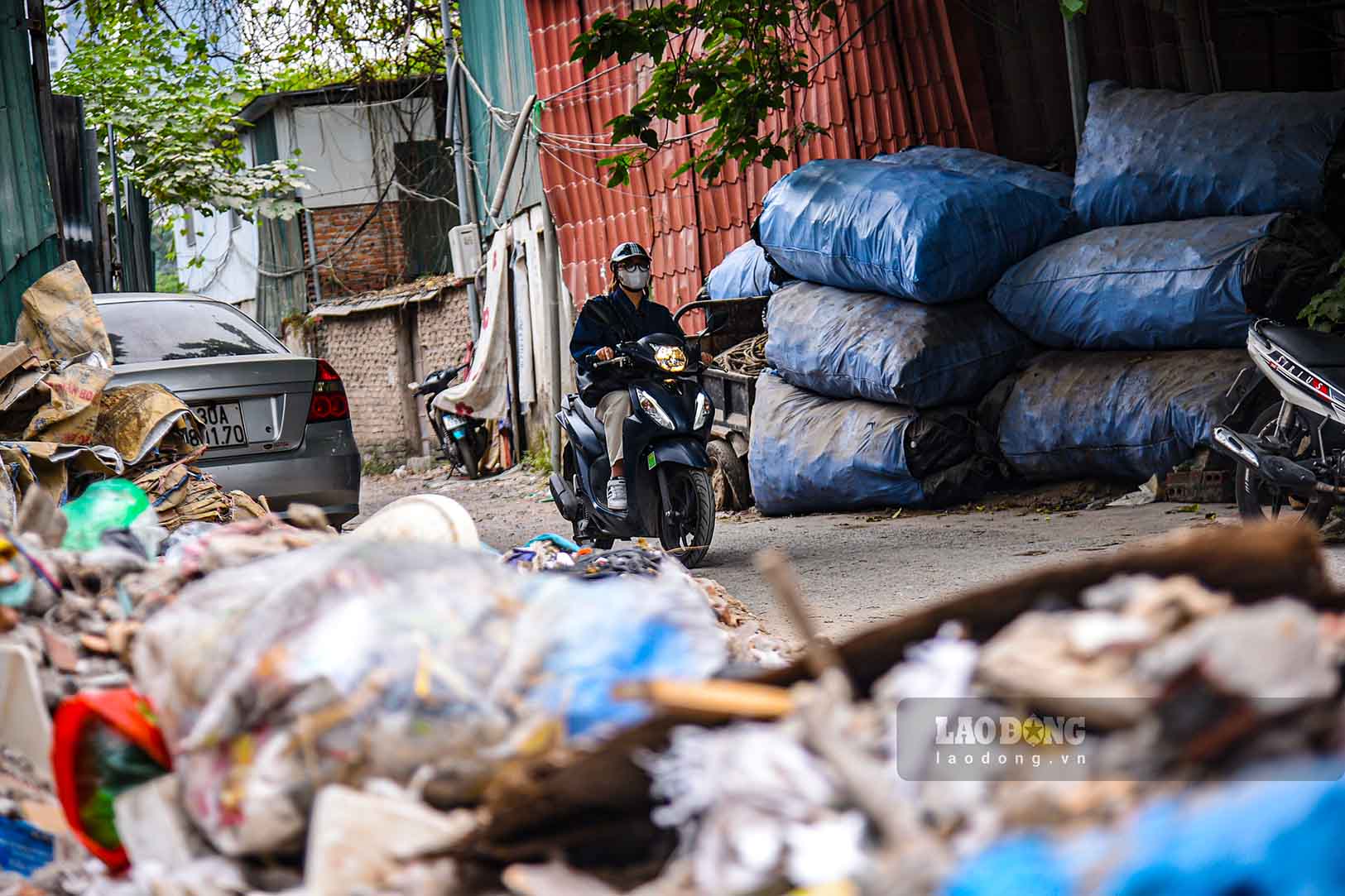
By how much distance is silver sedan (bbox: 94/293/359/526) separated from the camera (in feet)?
20.1

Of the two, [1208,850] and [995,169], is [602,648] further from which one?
[995,169]

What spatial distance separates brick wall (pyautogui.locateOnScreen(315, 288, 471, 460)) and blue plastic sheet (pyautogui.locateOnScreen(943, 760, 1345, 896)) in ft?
59.4

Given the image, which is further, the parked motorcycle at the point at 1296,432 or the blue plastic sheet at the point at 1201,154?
the blue plastic sheet at the point at 1201,154

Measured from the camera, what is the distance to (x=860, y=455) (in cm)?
793

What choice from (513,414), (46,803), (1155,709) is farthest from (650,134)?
(513,414)

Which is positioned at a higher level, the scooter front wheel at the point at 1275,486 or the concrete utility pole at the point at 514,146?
the concrete utility pole at the point at 514,146

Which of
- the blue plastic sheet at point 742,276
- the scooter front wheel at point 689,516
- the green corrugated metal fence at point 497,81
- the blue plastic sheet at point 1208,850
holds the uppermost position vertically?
the green corrugated metal fence at point 497,81

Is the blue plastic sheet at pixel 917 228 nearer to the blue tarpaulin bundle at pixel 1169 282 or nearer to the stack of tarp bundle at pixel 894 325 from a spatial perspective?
Result: the stack of tarp bundle at pixel 894 325

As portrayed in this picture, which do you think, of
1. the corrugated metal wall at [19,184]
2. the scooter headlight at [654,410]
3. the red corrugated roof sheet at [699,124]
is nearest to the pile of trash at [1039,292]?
the red corrugated roof sheet at [699,124]

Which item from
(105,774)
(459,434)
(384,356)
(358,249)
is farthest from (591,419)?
(358,249)

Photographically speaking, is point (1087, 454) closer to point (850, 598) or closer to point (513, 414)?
point (850, 598)

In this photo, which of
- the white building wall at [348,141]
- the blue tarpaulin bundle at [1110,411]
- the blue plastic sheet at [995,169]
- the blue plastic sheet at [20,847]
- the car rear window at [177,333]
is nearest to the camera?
the blue plastic sheet at [20,847]

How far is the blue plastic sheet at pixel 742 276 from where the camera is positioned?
10.0m

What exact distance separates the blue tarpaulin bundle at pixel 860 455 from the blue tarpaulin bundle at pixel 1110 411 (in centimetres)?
30
